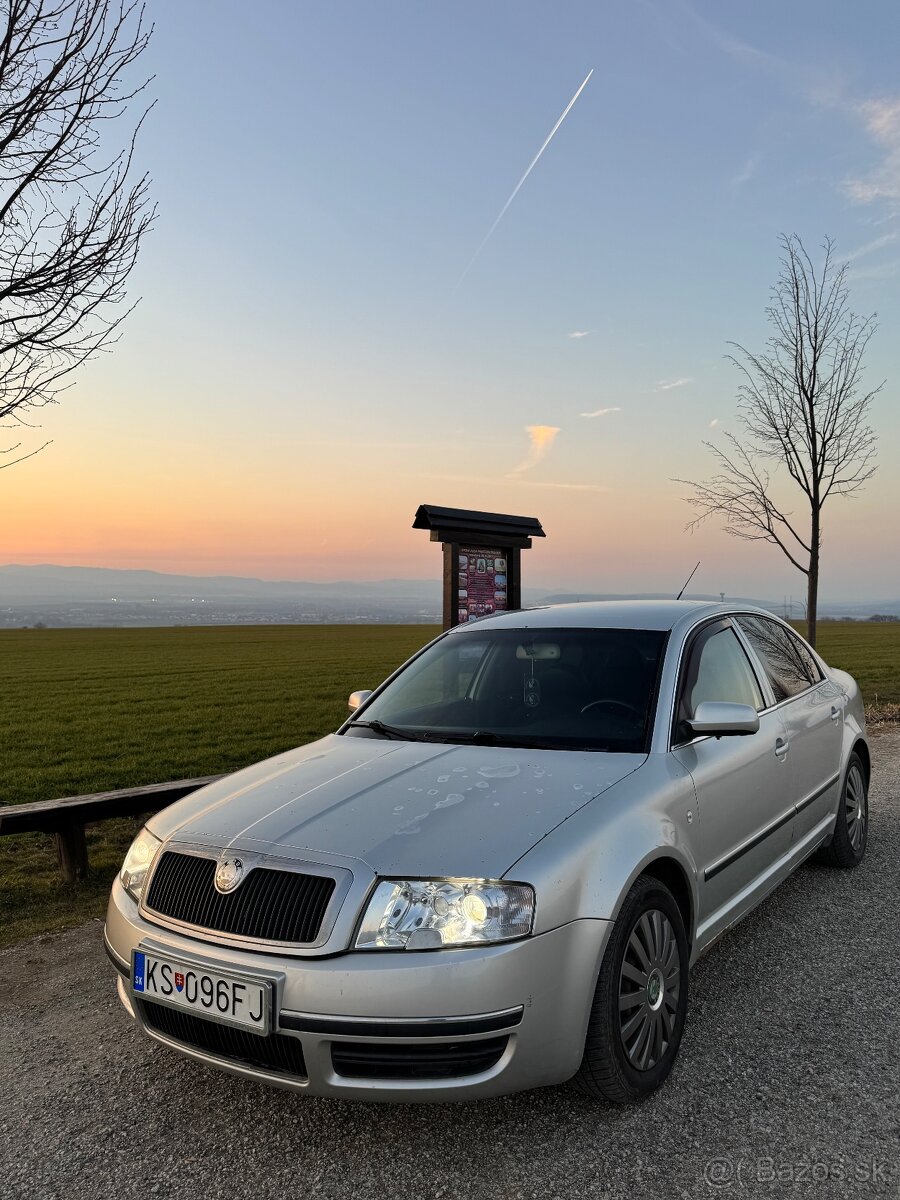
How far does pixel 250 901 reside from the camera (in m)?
2.66

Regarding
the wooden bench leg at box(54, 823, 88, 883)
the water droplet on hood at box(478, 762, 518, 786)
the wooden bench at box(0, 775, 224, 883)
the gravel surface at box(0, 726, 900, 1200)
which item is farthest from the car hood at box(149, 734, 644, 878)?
the wooden bench leg at box(54, 823, 88, 883)

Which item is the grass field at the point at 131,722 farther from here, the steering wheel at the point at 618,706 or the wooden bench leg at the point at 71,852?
the steering wheel at the point at 618,706

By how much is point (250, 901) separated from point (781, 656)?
3336 mm

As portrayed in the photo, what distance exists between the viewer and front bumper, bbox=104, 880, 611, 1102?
2426 millimetres

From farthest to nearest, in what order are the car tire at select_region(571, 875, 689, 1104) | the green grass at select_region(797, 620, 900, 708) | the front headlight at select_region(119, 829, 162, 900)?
1. the green grass at select_region(797, 620, 900, 708)
2. the front headlight at select_region(119, 829, 162, 900)
3. the car tire at select_region(571, 875, 689, 1104)

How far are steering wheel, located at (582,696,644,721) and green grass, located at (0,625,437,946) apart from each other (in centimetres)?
324

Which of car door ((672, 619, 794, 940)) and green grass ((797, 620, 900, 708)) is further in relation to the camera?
green grass ((797, 620, 900, 708))

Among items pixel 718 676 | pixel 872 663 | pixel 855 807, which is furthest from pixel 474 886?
pixel 872 663

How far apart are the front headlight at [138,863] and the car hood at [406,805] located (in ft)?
0.14

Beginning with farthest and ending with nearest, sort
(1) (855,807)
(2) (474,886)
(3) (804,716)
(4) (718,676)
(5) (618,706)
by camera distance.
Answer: (1) (855,807), (3) (804,716), (4) (718,676), (5) (618,706), (2) (474,886)

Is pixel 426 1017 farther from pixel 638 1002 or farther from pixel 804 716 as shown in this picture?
pixel 804 716

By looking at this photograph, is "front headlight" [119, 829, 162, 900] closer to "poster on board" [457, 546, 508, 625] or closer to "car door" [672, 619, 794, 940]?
"car door" [672, 619, 794, 940]

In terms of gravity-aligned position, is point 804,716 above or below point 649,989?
above

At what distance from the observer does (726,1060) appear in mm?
3125
